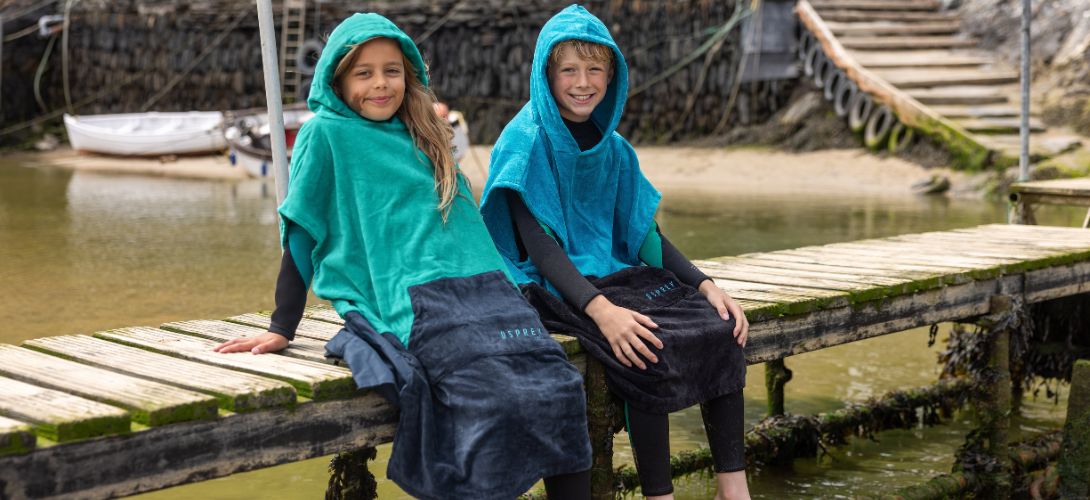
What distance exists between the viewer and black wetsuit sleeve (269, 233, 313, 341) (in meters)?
3.29

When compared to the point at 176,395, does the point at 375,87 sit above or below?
above

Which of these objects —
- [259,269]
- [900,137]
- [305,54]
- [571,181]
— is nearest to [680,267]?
[571,181]

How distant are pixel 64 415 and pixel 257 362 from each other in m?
0.64

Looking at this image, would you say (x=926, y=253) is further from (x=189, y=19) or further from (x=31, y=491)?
(x=189, y=19)

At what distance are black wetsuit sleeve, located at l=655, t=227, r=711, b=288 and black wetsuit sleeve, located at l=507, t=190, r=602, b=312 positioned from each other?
420mm

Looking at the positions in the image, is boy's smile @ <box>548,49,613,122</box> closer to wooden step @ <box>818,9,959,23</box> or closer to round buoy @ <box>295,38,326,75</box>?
wooden step @ <box>818,9,959,23</box>

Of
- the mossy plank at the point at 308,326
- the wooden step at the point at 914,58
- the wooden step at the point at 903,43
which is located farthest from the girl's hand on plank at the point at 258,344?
the wooden step at the point at 903,43

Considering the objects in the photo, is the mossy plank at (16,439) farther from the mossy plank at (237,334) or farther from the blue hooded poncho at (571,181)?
the blue hooded poncho at (571,181)

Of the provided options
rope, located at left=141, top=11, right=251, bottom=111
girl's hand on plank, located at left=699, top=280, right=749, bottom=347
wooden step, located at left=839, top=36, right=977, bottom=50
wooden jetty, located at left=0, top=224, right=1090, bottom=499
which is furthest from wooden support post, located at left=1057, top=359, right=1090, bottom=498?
rope, located at left=141, top=11, right=251, bottom=111

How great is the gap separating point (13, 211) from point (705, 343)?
13.4m

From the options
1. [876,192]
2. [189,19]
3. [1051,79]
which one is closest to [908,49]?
[1051,79]

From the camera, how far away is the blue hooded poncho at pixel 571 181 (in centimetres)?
371

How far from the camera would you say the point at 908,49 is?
17641mm

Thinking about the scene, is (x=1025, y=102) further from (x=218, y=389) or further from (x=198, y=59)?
(x=198, y=59)
